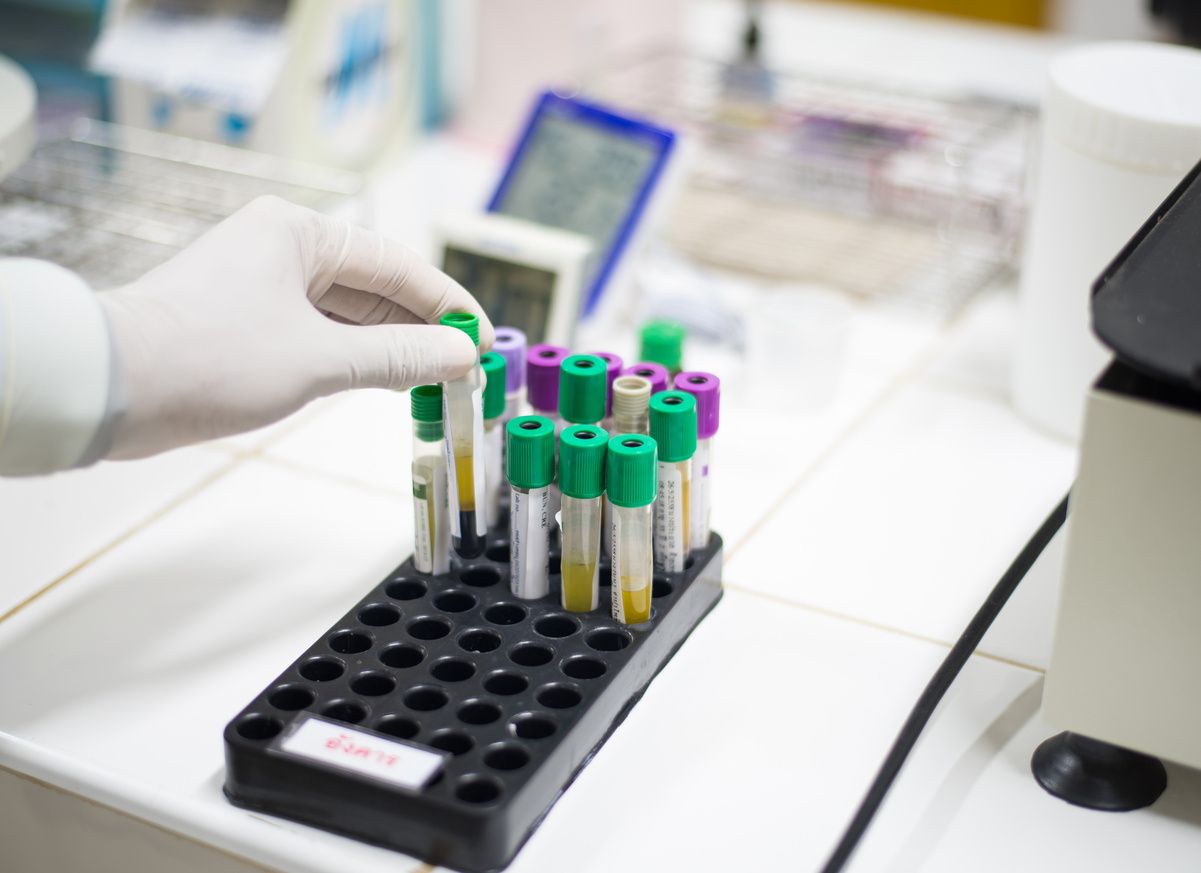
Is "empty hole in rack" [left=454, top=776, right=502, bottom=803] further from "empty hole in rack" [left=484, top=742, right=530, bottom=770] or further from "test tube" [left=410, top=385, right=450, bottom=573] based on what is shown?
"test tube" [left=410, top=385, right=450, bottom=573]

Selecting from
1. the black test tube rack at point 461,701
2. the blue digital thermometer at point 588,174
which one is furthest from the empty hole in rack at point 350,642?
the blue digital thermometer at point 588,174

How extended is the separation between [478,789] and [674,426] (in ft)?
0.69

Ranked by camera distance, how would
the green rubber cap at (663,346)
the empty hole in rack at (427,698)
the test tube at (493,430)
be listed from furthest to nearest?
the green rubber cap at (663,346)
the test tube at (493,430)
the empty hole in rack at (427,698)

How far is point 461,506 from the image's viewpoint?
710mm

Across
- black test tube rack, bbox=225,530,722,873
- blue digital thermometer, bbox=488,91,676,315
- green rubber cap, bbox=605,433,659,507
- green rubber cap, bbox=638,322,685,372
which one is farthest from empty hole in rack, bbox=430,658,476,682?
blue digital thermometer, bbox=488,91,676,315

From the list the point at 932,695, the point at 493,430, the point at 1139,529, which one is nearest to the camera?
the point at 1139,529

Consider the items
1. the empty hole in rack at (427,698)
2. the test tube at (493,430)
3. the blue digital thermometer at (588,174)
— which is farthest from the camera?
the blue digital thermometer at (588,174)

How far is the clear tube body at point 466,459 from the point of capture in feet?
2.25

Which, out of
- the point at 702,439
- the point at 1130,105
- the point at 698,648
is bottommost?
the point at 698,648

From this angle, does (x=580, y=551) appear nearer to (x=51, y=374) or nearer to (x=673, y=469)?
(x=673, y=469)

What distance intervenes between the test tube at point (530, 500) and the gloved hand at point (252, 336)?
5 cm

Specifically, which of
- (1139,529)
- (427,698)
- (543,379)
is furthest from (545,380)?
(1139,529)

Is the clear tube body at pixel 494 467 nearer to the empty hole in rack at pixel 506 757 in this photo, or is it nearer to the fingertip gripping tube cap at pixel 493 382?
the fingertip gripping tube cap at pixel 493 382

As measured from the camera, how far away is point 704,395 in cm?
71
